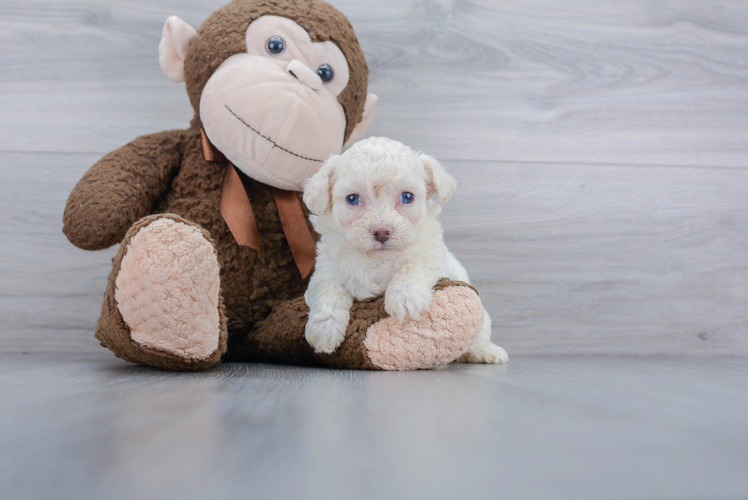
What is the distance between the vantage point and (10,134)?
1.29m

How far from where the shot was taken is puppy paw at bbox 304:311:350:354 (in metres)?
0.84

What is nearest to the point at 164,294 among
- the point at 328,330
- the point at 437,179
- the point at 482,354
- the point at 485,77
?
the point at 328,330

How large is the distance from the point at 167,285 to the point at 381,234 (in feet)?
1.00

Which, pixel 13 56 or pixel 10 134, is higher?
pixel 13 56

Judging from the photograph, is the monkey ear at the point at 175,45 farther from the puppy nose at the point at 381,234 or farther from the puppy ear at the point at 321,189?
the puppy nose at the point at 381,234

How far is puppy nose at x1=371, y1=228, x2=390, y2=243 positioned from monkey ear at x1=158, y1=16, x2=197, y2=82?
1.72 ft

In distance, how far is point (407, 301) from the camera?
82 cm

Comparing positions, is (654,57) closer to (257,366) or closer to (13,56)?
(257,366)

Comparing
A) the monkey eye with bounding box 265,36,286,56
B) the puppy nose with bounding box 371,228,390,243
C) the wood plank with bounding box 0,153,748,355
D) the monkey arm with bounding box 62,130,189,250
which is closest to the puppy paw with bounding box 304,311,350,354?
the puppy nose with bounding box 371,228,390,243

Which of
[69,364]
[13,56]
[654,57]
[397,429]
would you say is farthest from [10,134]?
[654,57]

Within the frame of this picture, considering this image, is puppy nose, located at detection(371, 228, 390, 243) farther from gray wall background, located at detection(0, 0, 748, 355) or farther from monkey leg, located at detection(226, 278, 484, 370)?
gray wall background, located at detection(0, 0, 748, 355)

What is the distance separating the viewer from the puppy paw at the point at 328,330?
2.77 feet

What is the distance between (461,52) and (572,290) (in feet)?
2.17

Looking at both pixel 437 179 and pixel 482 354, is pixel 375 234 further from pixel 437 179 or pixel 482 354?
pixel 482 354
